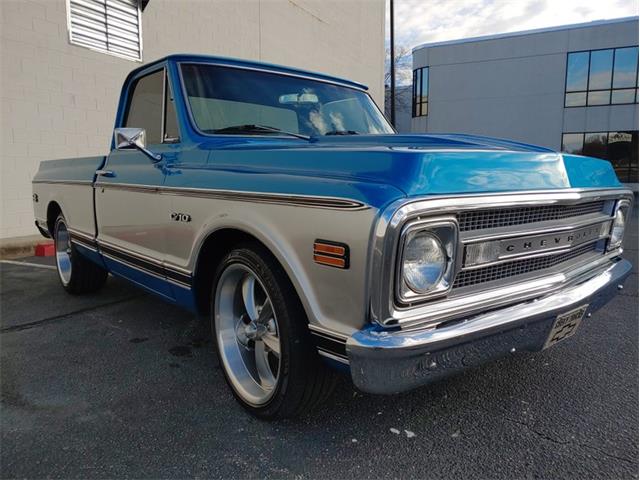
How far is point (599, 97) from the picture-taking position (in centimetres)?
2091

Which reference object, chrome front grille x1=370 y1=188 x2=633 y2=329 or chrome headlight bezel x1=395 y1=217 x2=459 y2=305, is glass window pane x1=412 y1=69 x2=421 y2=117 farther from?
chrome headlight bezel x1=395 y1=217 x2=459 y2=305

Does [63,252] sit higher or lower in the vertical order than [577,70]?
lower

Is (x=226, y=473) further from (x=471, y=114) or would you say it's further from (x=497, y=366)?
(x=471, y=114)

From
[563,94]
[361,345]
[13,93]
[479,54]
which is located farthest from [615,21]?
[361,345]

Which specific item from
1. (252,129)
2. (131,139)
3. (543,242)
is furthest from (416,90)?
(543,242)

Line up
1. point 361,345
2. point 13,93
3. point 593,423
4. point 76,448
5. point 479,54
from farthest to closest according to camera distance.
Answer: point 479,54
point 13,93
point 593,423
point 76,448
point 361,345

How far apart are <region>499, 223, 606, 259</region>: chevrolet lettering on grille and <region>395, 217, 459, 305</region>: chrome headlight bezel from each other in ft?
0.98

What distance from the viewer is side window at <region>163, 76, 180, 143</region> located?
3.01 meters

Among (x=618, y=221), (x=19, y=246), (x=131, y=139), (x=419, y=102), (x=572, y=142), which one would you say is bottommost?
(x=19, y=246)

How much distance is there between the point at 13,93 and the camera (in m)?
6.67

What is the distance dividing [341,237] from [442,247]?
1.25 ft

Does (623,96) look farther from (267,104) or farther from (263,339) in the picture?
(263,339)

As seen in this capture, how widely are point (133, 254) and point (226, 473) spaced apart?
1793 mm

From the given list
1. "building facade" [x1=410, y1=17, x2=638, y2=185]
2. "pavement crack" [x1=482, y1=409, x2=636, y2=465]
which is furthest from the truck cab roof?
"building facade" [x1=410, y1=17, x2=638, y2=185]
